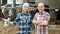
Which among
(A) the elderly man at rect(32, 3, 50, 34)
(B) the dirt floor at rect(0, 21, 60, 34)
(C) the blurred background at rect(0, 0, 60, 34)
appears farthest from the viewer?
(C) the blurred background at rect(0, 0, 60, 34)

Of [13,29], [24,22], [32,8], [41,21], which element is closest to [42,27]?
[41,21]

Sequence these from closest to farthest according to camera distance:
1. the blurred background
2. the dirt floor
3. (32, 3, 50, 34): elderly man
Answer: (32, 3, 50, 34): elderly man
the dirt floor
the blurred background

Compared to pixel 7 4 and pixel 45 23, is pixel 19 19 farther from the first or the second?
pixel 7 4

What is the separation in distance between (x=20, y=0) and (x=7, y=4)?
0.57m

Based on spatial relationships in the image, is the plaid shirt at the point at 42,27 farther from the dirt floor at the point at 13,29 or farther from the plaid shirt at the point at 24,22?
the dirt floor at the point at 13,29

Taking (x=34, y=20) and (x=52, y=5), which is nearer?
(x=34, y=20)

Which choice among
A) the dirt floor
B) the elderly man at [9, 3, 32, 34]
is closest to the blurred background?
the dirt floor

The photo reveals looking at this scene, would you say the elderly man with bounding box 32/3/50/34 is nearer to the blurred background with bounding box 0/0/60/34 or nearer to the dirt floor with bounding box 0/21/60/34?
the dirt floor with bounding box 0/21/60/34

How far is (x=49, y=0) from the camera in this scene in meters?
8.06

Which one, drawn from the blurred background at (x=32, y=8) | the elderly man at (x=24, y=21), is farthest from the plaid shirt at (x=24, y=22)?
the blurred background at (x=32, y=8)

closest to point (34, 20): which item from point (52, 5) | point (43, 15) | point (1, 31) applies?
point (43, 15)

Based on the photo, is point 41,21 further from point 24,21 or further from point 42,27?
point 24,21

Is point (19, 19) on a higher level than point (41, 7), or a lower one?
lower

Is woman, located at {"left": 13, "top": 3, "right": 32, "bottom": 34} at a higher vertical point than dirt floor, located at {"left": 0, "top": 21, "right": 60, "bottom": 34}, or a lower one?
higher
